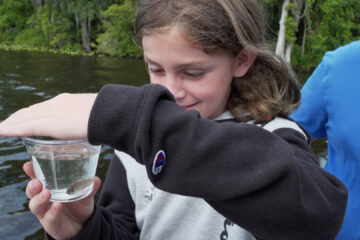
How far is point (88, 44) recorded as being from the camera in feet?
94.6

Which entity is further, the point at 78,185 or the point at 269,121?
the point at 269,121

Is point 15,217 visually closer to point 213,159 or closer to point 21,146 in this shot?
point 21,146

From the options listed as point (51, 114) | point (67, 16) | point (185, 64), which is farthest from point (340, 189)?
point (67, 16)

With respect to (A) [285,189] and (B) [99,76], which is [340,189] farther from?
(B) [99,76]

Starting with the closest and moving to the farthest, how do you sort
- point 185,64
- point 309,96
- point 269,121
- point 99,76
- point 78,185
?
1. point 78,185
2. point 185,64
3. point 269,121
4. point 309,96
5. point 99,76

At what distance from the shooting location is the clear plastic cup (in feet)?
2.70

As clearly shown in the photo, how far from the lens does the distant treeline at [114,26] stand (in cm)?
2262

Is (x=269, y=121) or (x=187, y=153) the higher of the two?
(x=187, y=153)

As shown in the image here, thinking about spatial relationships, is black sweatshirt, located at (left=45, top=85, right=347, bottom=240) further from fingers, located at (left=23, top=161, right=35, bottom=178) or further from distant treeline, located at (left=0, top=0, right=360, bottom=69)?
distant treeline, located at (left=0, top=0, right=360, bottom=69)

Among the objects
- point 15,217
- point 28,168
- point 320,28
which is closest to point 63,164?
point 28,168

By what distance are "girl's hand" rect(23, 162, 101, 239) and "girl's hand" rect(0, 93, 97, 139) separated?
217 mm

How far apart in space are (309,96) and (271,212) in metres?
1.21

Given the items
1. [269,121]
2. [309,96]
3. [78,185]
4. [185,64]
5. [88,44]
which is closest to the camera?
[78,185]

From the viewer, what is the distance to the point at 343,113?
1647 mm
